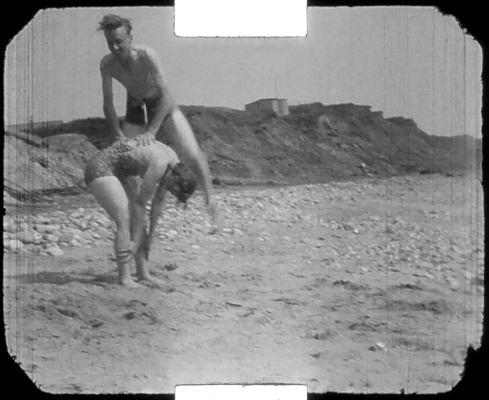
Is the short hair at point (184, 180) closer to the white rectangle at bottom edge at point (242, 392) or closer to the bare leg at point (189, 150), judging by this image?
the bare leg at point (189, 150)

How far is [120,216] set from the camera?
2617mm

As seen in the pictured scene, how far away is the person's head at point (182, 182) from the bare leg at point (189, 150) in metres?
0.02

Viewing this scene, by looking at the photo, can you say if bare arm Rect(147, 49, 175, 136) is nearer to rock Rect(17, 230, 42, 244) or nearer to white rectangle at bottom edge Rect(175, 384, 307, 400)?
rock Rect(17, 230, 42, 244)

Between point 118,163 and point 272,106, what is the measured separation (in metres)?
0.61

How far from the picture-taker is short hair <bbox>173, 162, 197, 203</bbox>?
2627 mm

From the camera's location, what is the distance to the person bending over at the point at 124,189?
8.57ft

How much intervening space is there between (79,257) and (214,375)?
67cm

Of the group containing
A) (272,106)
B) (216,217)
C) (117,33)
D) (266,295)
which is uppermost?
(117,33)

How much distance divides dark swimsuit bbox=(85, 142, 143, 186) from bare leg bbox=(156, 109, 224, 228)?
0.41ft

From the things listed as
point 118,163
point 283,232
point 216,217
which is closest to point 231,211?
point 216,217

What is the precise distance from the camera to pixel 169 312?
260 centimetres

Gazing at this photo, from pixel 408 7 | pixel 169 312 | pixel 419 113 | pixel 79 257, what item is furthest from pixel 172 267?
pixel 408 7

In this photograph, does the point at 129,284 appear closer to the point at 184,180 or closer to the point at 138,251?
the point at 138,251

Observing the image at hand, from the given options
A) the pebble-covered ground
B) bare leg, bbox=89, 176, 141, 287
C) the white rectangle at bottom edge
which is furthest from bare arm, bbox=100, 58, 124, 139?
the white rectangle at bottom edge
